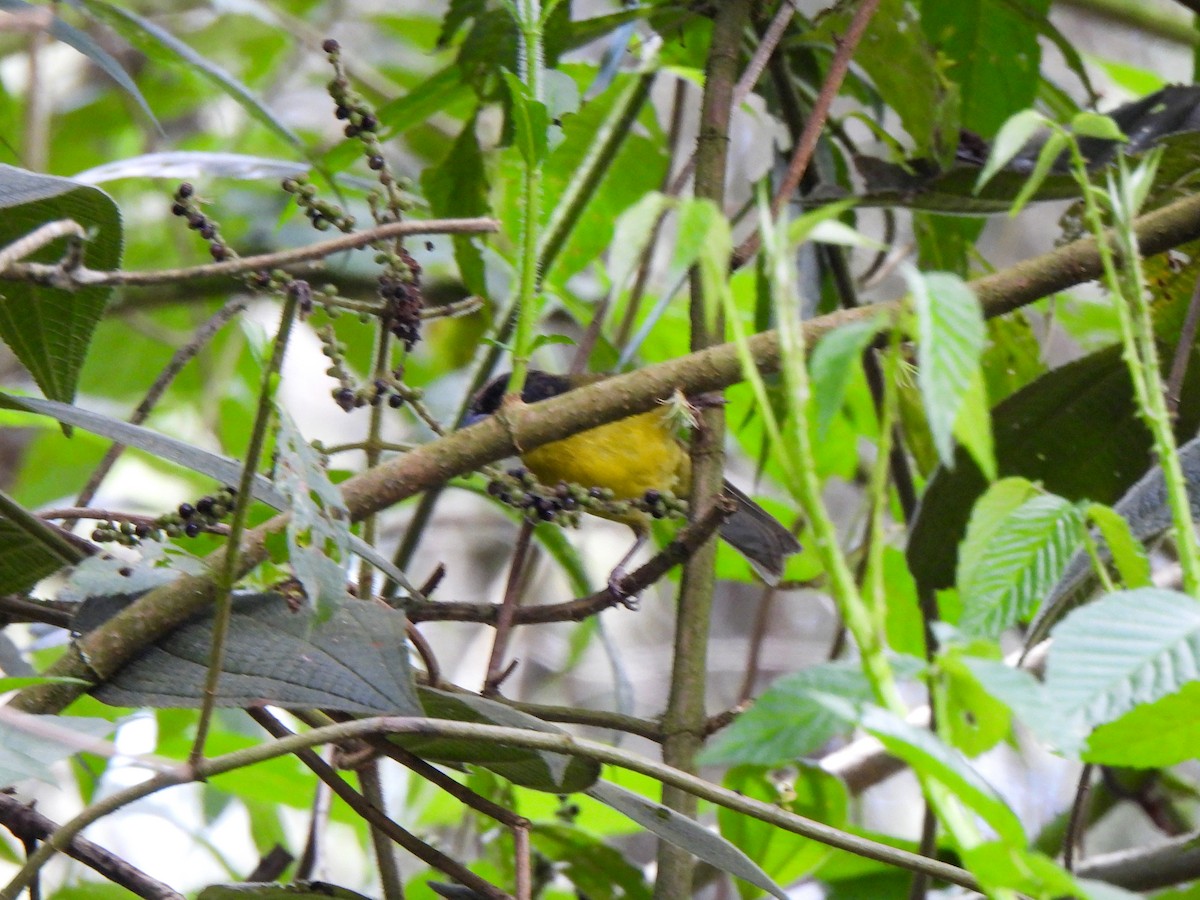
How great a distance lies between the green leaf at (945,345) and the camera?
58 centimetres

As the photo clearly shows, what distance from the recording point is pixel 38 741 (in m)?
0.93

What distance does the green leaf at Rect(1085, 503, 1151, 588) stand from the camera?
2.68ft

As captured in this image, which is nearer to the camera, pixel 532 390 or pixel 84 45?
pixel 84 45

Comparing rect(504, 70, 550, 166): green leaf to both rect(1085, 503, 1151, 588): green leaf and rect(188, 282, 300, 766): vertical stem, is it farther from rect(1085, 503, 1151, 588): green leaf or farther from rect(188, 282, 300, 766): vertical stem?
rect(1085, 503, 1151, 588): green leaf

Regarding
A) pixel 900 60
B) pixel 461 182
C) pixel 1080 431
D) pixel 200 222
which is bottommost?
pixel 200 222

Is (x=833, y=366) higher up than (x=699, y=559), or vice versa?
(x=699, y=559)

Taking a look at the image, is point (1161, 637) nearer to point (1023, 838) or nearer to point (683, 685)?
point (1023, 838)

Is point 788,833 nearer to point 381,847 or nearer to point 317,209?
point 381,847

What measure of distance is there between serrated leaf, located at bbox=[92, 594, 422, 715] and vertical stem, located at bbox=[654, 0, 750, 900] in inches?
13.6

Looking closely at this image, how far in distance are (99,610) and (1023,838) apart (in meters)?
0.89

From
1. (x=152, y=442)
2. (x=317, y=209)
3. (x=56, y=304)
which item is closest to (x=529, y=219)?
(x=317, y=209)

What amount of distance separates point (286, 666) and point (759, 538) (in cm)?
146

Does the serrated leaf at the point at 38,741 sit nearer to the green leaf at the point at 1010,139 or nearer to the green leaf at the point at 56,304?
the green leaf at the point at 56,304

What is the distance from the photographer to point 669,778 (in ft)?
3.17
